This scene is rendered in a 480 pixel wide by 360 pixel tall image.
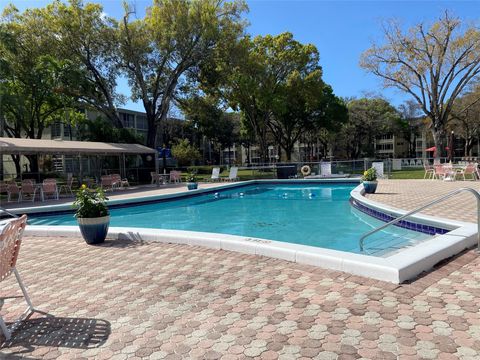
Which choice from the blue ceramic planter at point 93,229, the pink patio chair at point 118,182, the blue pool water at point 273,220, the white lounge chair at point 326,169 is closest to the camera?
the blue ceramic planter at point 93,229

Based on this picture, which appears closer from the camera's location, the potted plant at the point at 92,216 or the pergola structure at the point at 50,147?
the potted plant at the point at 92,216

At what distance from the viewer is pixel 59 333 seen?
3.16 meters

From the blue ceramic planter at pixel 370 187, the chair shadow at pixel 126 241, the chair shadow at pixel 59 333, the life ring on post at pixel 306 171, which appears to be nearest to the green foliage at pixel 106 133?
the life ring on post at pixel 306 171

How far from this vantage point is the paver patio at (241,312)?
2.75 metres

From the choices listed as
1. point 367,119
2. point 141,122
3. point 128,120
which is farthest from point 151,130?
point 367,119

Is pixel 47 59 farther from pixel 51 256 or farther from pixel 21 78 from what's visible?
pixel 51 256

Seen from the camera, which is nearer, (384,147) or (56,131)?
(56,131)

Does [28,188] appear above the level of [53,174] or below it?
below

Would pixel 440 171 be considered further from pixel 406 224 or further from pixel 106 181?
pixel 106 181

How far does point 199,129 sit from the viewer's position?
55188 mm

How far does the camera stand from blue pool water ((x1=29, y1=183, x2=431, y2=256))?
26.9 ft

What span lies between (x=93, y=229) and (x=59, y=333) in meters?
3.49

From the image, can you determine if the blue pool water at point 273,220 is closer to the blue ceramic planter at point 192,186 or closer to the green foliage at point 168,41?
the blue ceramic planter at point 192,186

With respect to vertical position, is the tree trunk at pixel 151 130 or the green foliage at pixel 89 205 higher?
the tree trunk at pixel 151 130
